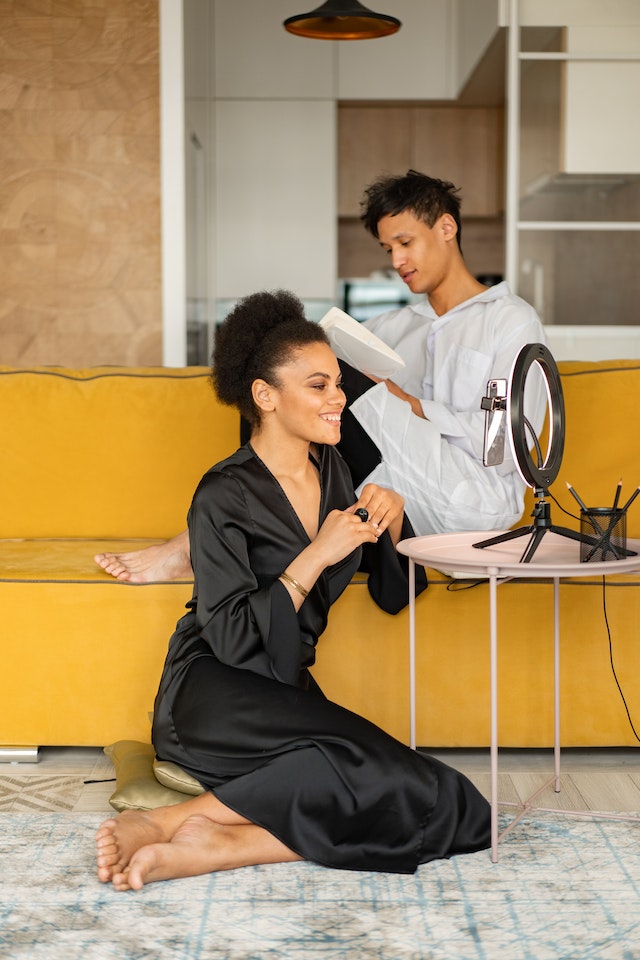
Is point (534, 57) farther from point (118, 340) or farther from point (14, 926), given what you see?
point (14, 926)

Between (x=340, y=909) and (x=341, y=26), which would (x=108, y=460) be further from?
(x=341, y=26)

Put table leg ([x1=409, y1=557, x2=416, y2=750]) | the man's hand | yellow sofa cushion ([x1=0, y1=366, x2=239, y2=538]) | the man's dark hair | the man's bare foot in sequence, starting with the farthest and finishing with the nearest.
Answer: yellow sofa cushion ([x1=0, y1=366, x2=239, y2=538])
the man's dark hair
the man's hand
the man's bare foot
table leg ([x1=409, y1=557, x2=416, y2=750])

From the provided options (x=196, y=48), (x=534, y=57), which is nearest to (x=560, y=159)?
(x=534, y=57)

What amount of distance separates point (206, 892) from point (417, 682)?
0.80 m

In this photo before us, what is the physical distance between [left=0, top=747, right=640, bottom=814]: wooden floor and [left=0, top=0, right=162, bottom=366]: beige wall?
2.44 meters

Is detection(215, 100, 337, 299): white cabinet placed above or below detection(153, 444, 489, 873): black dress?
above

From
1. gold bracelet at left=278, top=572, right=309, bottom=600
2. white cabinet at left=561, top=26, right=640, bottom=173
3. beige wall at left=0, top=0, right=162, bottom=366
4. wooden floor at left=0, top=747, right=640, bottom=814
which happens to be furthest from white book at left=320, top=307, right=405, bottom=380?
white cabinet at left=561, top=26, right=640, bottom=173

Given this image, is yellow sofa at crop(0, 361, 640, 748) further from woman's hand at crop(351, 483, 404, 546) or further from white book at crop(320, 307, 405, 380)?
white book at crop(320, 307, 405, 380)

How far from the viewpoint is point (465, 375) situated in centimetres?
269

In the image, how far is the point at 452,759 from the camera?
2537 millimetres

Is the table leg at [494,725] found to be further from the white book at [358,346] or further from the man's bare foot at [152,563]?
the man's bare foot at [152,563]

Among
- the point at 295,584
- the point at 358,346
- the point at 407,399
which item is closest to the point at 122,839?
the point at 295,584

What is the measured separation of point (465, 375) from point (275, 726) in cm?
110

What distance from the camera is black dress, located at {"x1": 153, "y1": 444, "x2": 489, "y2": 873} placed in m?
1.92
